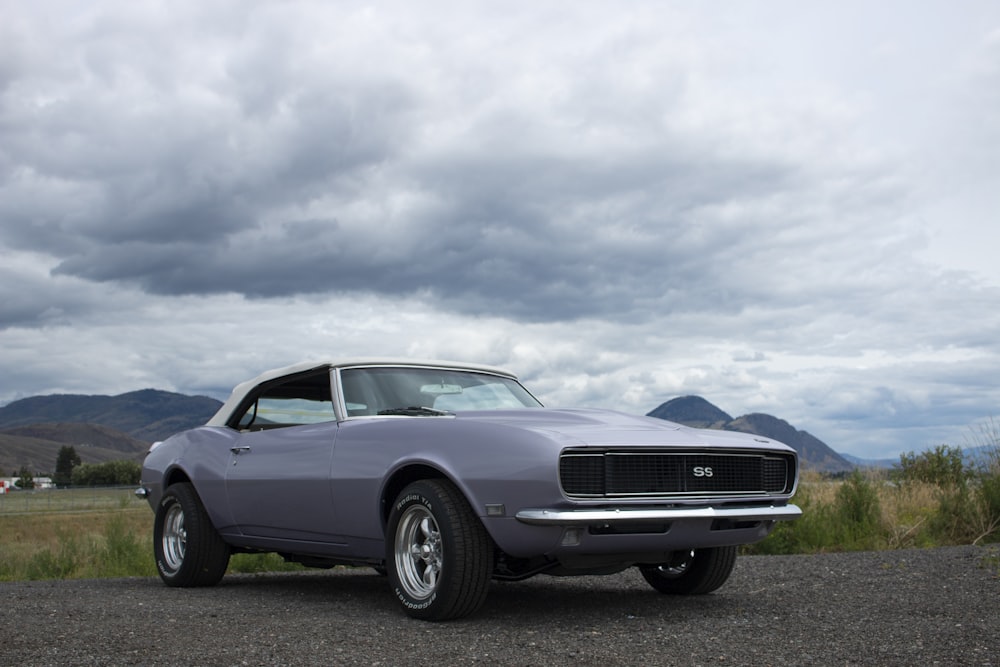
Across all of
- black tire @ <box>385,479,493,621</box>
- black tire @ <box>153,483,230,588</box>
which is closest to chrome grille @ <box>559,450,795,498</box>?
black tire @ <box>385,479,493,621</box>

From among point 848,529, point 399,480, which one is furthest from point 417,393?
point 848,529

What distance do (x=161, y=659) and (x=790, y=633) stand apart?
3.04 meters

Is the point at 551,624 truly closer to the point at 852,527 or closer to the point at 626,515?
the point at 626,515

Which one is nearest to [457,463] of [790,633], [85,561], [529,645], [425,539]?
[425,539]

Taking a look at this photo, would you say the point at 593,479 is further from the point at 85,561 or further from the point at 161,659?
the point at 85,561

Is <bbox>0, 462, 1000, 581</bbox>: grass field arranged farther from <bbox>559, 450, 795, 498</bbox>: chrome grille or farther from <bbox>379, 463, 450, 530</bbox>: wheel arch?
<bbox>379, 463, 450, 530</bbox>: wheel arch

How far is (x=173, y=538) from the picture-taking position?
26.8 feet

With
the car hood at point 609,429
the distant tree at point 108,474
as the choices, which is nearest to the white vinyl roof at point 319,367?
the car hood at point 609,429

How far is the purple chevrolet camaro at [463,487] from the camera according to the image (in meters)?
5.24

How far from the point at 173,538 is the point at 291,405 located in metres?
1.70

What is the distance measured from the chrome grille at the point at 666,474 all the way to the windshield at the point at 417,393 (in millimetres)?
1328

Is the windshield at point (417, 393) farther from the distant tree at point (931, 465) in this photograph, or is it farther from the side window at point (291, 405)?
the distant tree at point (931, 465)

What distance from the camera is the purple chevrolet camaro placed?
17.2ft

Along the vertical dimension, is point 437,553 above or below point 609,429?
below
